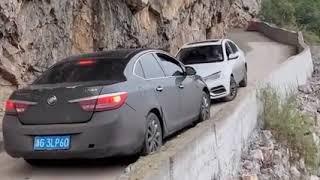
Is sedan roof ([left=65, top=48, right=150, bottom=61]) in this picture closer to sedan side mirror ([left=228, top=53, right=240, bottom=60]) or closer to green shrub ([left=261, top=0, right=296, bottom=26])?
sedan side mirror ([left=228, top=53, right=240, bottom=60])

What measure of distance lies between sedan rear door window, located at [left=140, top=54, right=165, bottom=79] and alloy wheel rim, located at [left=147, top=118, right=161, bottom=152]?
0.72 meters

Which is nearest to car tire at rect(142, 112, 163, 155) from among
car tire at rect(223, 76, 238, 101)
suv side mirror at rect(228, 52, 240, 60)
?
car tire at rect(223, 76, 238, 101)

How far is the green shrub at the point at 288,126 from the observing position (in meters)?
12.4

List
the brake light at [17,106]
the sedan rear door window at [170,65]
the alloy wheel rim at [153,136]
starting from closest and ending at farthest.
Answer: the brake light at [17,106] < the alloy wheel rim at [153,136] < the sedan rear door window at [170,65]

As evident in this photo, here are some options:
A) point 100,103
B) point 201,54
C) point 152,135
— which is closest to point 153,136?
point 152,135

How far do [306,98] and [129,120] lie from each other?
13.9 metres

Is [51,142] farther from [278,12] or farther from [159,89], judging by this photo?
[278,12]

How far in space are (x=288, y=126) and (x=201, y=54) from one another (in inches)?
115

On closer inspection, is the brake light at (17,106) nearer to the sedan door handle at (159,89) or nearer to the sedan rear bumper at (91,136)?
the sedan rear bumper at (91,136)

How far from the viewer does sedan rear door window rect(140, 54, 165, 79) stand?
7879 mm

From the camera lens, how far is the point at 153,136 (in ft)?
24.5

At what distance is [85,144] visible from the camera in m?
6.70

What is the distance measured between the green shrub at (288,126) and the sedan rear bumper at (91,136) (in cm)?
646

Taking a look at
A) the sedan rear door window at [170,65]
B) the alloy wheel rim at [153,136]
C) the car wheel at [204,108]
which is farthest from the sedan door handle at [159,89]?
the car wheel at [204,108]
